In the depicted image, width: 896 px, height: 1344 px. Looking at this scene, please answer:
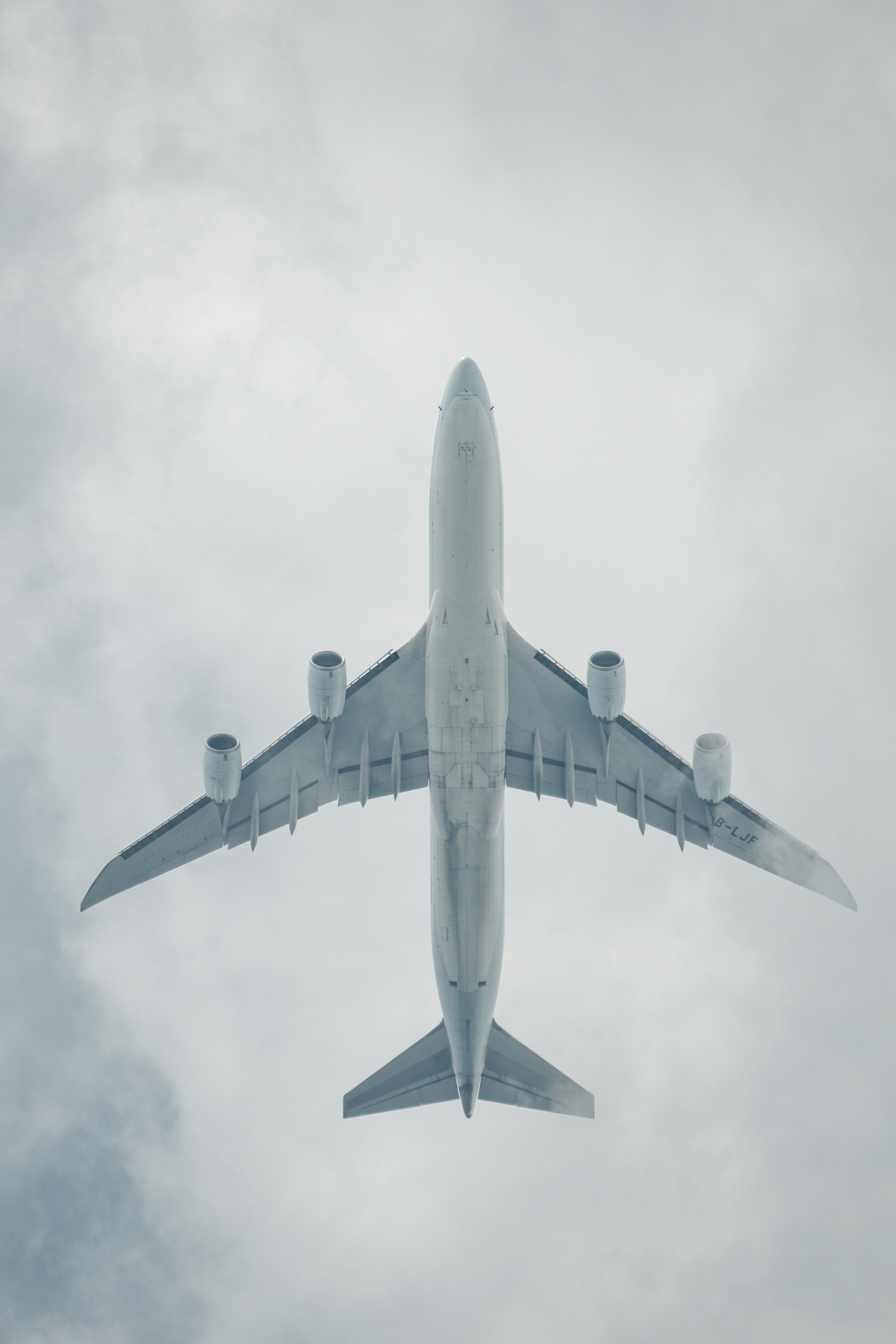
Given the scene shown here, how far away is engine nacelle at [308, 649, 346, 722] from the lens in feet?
127

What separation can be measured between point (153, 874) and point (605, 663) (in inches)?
682

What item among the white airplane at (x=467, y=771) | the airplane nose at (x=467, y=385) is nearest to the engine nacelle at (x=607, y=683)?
the white airplane at (x=467, y=771)

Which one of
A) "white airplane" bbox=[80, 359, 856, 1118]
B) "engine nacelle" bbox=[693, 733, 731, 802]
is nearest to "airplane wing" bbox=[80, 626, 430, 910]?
"white airplane" bbox=[80, 359, 856, 1118]

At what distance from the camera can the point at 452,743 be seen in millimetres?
37875


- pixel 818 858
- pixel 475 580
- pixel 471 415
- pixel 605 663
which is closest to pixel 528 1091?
pixel 818 858

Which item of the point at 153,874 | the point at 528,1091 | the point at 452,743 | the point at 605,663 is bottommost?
the point at 528,1091

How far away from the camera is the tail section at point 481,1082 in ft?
145

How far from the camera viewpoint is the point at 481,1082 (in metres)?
45.0

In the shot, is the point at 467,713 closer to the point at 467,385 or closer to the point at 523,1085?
the point at 467,385

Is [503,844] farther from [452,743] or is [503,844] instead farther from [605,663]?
[605,663]

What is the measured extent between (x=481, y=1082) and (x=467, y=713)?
15982 mm

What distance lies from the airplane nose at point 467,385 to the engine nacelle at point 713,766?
1307cm

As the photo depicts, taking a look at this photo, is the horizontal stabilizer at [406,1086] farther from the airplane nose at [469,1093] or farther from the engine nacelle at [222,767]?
A: the engine nacelle at [222,767]

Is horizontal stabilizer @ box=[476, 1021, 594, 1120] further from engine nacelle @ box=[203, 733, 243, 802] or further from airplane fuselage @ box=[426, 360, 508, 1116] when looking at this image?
engine nacelle @ box=[203, 733, 243, 802]
